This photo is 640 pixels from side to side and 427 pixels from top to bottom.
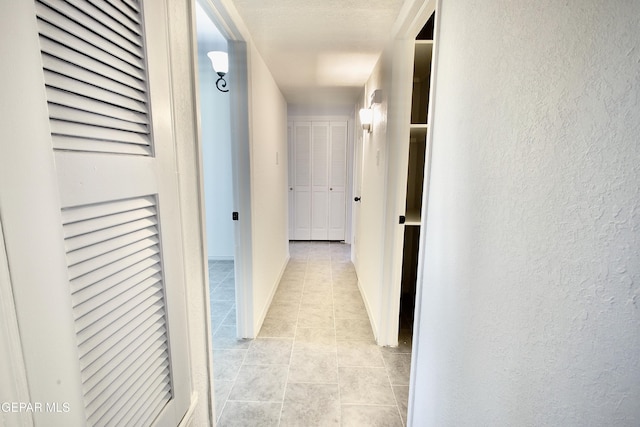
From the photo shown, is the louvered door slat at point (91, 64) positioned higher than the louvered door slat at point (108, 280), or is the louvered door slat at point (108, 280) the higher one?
the louvered door slat at point (91, 64)

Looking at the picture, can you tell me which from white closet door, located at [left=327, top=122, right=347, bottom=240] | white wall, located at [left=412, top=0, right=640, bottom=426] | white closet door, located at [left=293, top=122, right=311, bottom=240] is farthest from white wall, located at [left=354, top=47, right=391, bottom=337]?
white closet door, located at [left=293, top=122, right=311, bottom=240]

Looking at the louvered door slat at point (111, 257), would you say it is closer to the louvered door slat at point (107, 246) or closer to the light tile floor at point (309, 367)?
the louvered door slat at point (107, 246)

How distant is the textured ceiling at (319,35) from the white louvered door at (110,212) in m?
1.01

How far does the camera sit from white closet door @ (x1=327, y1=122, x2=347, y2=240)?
4852 millimetres

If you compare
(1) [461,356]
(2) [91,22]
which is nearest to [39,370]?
(2) [91,22]

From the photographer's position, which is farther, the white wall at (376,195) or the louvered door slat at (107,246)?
the white wall at (376,195)

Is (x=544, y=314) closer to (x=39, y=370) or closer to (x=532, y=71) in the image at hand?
(x=532, y=71)

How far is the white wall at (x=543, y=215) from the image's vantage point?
0.41m

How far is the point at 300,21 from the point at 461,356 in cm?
192

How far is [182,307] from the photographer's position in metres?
0.94

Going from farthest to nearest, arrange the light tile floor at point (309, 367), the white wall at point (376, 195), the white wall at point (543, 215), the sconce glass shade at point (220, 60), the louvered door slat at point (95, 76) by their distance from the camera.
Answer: the white wall at point (376, 195) → the sconce glass shade at point (220, 60) → the light tile floor at point (309, 367) → the louvered door slat at point (95, 76) → the white wall at point (543, 215)

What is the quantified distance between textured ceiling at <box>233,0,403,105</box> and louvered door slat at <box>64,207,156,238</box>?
138 centimetres

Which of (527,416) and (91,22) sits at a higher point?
(91,22)

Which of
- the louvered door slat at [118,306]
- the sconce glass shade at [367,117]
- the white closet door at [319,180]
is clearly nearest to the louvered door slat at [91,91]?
the louvered door slat at [118,306]
